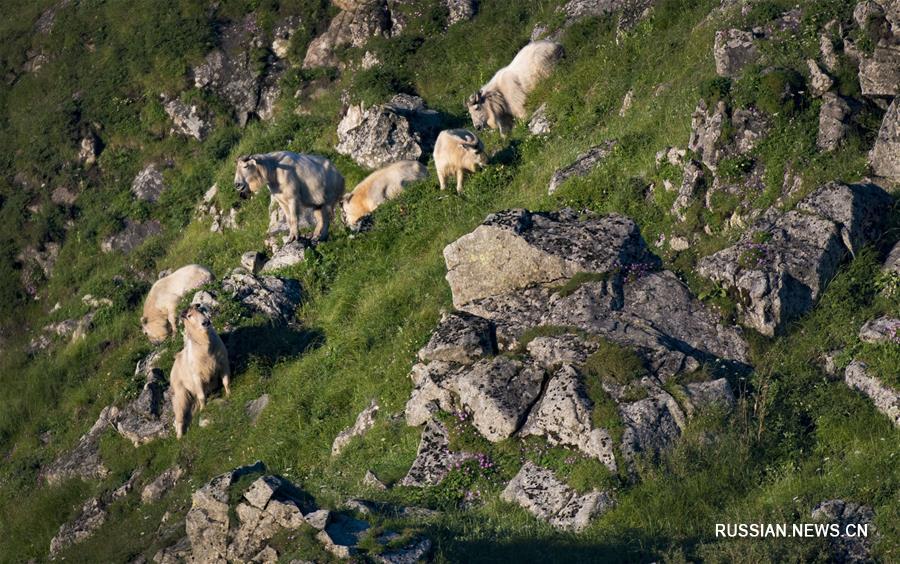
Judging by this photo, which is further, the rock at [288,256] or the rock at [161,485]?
the rock at [288,256]

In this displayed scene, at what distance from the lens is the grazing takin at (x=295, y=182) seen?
2500 cm

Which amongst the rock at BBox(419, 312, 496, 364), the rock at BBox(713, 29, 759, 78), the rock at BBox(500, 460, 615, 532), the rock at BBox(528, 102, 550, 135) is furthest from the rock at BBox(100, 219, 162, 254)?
the rock at BBox(500, 460, 615, 532)

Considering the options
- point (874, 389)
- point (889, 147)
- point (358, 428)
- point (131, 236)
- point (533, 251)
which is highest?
point (533, 251)

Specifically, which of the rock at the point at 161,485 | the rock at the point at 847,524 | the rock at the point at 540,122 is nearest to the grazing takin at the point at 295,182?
the rock at the point at 540,122

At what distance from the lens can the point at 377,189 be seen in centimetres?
2609

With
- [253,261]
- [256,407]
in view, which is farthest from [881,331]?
[253,261]

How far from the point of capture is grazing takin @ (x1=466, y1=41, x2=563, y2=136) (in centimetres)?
2836

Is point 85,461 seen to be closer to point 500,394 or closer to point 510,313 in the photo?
point 510,313

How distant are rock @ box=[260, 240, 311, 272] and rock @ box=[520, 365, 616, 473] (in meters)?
10.2

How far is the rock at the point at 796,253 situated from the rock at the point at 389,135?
1224cm

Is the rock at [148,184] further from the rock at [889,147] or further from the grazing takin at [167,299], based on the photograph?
the rock at [889,147]

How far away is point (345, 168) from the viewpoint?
95.1 ft

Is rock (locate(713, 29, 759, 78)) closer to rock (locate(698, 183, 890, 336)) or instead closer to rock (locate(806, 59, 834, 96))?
rock (locate(806, 59, 834, 96))

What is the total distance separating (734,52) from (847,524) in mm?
11183
